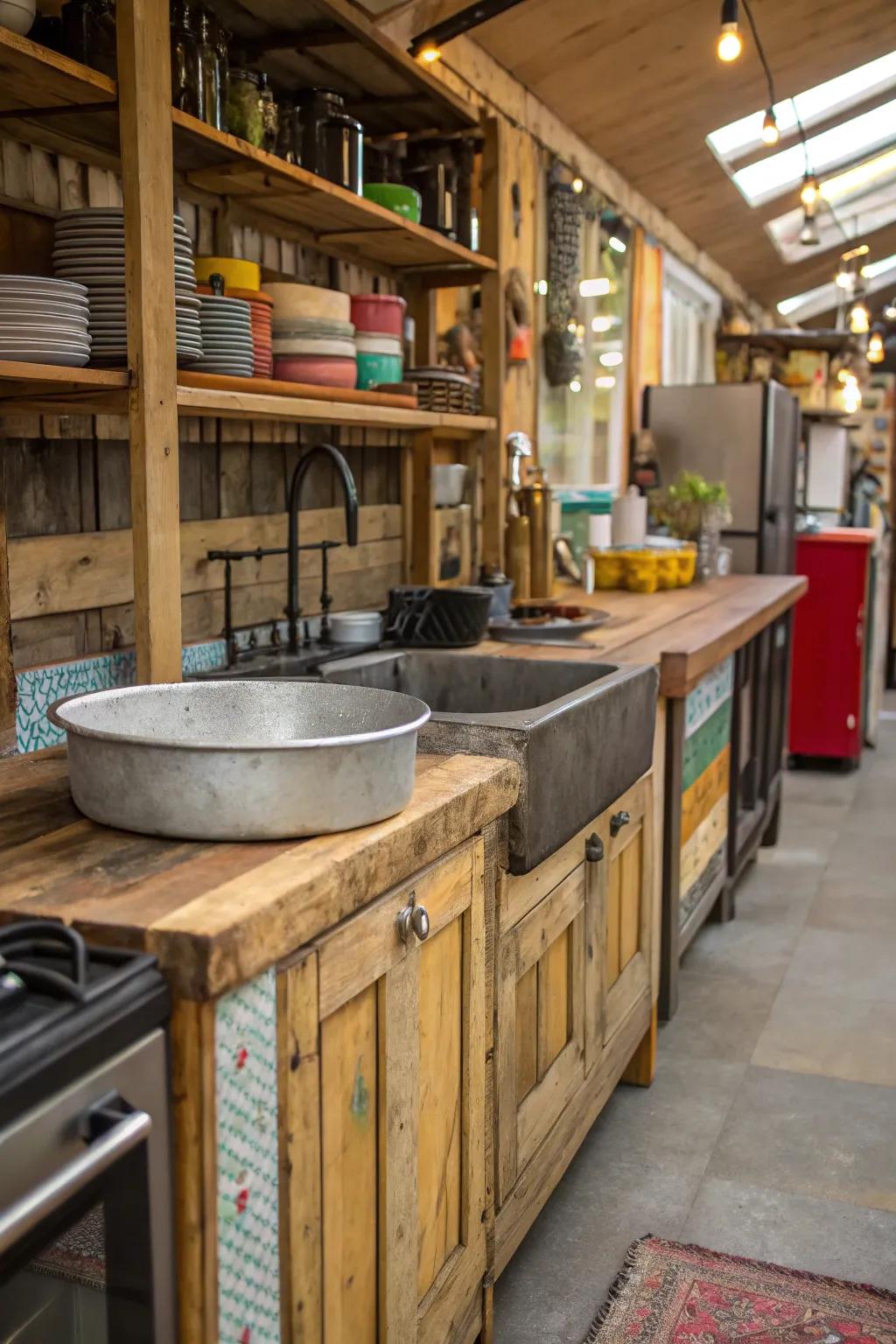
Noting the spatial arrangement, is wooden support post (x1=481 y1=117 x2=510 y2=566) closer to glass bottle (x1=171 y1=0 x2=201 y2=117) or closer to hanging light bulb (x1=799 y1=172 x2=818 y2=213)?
glass bottle (x1=171 y1=0 x2=201 y2=117)

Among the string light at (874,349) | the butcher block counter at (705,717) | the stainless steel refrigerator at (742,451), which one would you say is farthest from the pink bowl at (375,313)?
the string light at (874,349)

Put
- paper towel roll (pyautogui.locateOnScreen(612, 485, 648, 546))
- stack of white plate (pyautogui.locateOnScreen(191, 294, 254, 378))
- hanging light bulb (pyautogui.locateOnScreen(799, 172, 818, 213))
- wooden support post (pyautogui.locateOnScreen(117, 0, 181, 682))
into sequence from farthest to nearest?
1. hanging light bulb (pyautogui.locateOnScreen(799, 172, 818, 213))
2. paper towel roll (pyautogui.locateOnScreen(612, 485, 648, 546))
3. stack of white plate (pyautogui.locateOnScreen(191, 294, 254, 378))
4. wooden support post (pyautogui.locateOnScreen(117, 0, 181, 682))

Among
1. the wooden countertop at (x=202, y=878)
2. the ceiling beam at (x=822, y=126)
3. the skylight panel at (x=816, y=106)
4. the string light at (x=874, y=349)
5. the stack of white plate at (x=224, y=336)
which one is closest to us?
the wooden countertop at (x=202, y=878)

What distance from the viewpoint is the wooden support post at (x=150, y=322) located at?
5.99ft

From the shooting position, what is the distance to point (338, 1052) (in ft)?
4.54

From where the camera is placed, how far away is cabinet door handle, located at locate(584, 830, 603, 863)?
2312 millimetres

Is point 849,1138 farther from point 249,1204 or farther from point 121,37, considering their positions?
point 121,37

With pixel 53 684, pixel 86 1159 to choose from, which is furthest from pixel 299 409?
pixel 86 1159

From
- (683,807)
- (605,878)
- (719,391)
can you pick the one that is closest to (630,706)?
(605,878)

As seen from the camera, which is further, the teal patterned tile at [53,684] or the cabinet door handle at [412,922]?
the teal patterned tile at [53,684]

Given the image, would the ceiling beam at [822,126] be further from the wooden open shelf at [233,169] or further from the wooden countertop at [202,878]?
the wooden countertop at [202,878]

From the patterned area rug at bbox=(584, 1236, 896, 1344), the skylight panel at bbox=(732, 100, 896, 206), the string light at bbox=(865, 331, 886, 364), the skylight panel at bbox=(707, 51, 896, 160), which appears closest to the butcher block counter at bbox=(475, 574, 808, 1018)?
the patterned area rug at bbox=(584, 1236, 896, 1344)

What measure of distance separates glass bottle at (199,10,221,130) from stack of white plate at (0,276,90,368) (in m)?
0.51

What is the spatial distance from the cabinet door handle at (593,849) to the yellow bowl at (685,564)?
243 cm
